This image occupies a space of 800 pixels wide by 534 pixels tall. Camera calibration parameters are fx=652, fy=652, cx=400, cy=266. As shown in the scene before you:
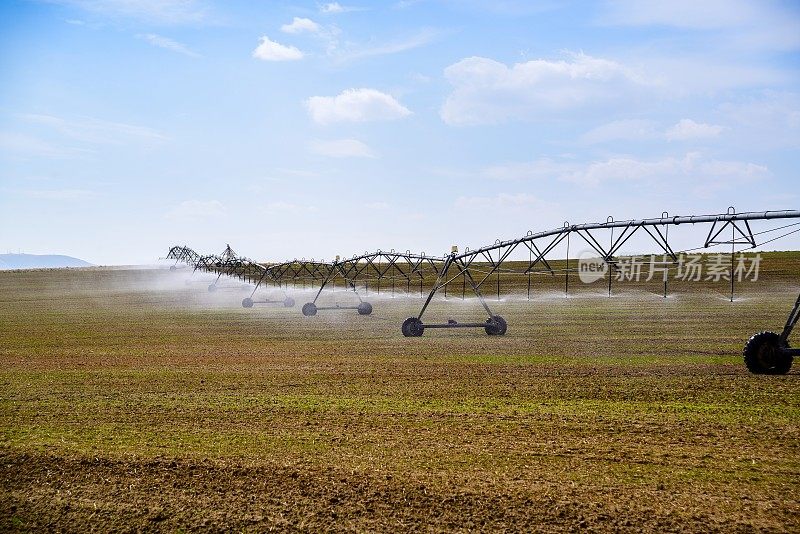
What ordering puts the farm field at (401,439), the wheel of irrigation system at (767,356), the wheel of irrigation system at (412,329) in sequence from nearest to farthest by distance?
the farm field at (401,439) < the wheel of irrigation system at (767,356) < the wheel of irrigation system at (412,329)

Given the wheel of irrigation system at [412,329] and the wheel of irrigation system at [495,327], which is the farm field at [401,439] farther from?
the wheel of irrigation system at [495,327]

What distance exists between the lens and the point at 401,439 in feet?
40.5

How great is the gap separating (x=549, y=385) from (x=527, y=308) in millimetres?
33947

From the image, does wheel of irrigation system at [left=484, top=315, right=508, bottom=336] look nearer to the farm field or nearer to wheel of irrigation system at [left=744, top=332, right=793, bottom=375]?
the farm field

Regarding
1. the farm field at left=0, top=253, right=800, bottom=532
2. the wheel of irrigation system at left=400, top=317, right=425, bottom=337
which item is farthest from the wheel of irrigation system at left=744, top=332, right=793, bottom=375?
the wheel of irrigation system at left=400, top=317, right=425, bottom=337

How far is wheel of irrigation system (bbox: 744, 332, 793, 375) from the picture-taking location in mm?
18681

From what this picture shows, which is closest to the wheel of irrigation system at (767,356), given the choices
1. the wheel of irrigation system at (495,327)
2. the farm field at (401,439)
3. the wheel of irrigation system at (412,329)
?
the farm field at (401,439)

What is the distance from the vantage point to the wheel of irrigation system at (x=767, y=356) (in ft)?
61.3

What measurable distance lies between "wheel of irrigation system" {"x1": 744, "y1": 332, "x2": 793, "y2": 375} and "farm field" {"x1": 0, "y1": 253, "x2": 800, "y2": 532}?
2.52 ft

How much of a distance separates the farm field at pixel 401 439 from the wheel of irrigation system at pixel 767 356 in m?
0.77

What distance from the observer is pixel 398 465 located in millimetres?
10828

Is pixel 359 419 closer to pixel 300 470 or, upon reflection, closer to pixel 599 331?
pixel 300 470

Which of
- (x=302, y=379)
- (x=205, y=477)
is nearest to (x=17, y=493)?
(x=205, y=477)

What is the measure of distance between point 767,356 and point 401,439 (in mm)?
12306
